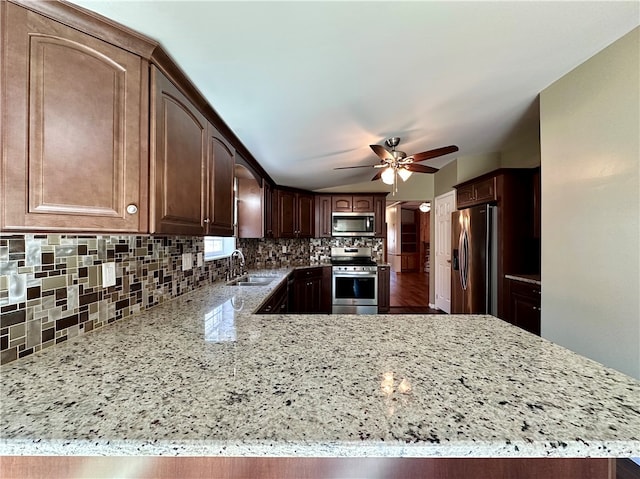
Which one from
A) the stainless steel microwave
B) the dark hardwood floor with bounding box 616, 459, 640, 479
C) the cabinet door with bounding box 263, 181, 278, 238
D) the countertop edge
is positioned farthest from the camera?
the stainless steel microwave

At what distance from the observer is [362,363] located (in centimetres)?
84

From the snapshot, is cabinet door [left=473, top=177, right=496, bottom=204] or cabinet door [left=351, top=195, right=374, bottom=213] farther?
cabinet door [left=351, top=195, right=374, bottom=213]

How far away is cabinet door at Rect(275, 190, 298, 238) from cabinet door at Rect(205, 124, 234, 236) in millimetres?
2037

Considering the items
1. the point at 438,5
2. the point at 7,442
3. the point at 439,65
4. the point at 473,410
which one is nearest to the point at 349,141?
the point at 439,65

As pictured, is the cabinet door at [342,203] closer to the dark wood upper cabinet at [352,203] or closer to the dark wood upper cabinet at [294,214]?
the dark wood upper cabinet at [352,203]

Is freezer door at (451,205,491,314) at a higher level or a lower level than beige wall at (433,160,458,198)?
lower

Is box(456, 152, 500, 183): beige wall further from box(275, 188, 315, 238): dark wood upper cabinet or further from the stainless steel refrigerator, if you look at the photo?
box(275, 188, 315, 238): dark wood upper cabinet

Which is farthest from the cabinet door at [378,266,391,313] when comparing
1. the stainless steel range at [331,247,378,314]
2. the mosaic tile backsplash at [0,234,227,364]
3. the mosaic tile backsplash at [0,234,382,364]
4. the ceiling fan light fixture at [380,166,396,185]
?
the mosaic tile backsplash at [0,234,227,364]

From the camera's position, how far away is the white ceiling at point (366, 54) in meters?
1.11

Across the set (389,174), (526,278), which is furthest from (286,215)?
(526,278)

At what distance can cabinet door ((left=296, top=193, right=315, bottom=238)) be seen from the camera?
14.7ft

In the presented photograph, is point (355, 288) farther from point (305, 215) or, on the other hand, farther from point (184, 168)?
point (184, 168)

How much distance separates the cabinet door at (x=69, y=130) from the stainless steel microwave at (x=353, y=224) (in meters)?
3.79

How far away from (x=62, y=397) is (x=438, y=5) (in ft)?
6.02
